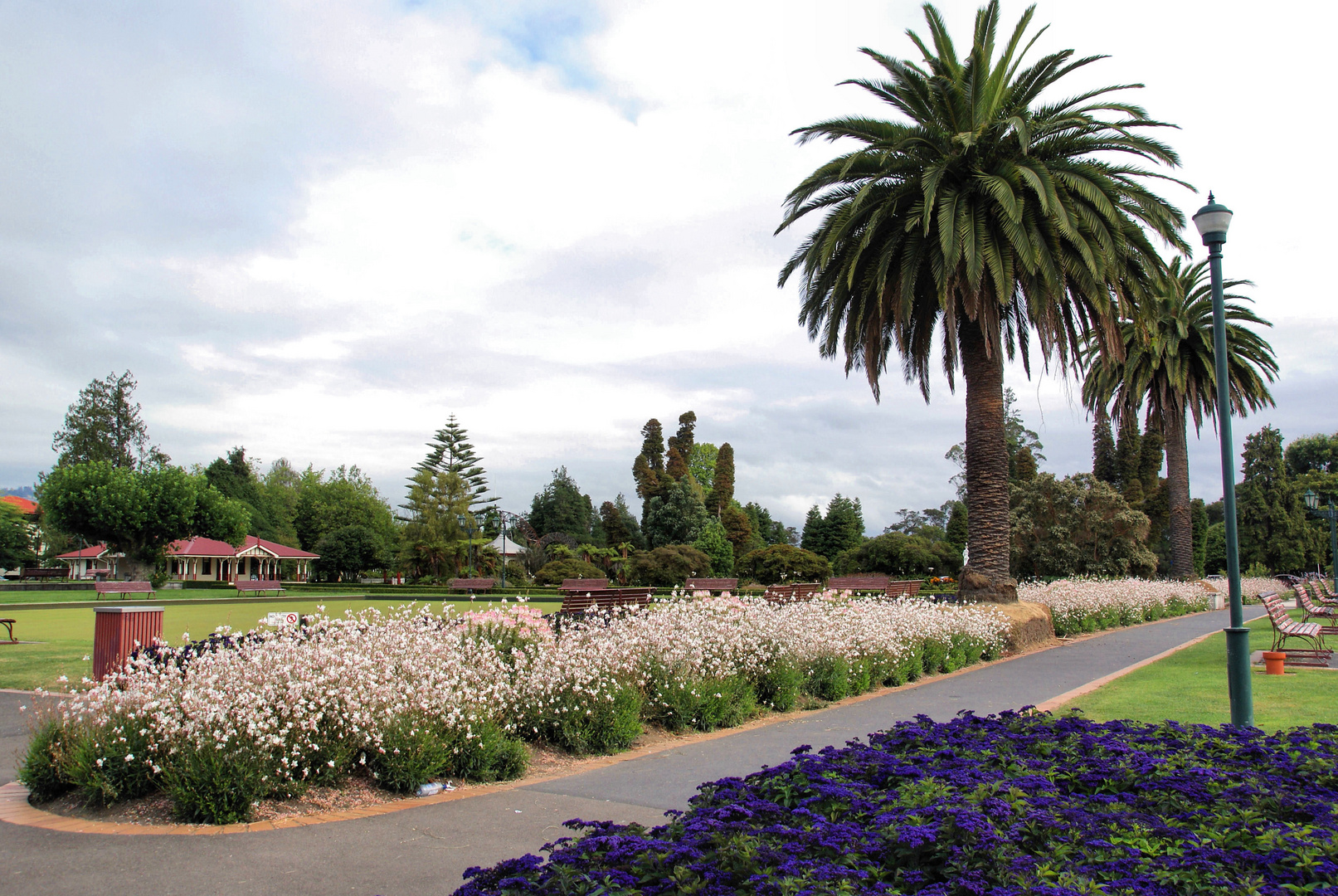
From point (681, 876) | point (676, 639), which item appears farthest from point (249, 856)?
point (676, 639)

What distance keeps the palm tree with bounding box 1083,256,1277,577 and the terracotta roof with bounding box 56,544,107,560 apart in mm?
72866

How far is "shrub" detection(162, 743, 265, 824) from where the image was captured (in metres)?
5.12

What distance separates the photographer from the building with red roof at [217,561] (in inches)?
2501

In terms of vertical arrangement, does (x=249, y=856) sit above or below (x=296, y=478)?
below

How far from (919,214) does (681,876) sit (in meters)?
14.1

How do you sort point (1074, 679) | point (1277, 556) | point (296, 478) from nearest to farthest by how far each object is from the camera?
1. point (1074, 679)
2. point (1277, 556)
3. point (296, 478)

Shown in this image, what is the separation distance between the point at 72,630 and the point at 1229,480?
872 inches

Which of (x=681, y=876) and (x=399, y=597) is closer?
(x=681, y=876)

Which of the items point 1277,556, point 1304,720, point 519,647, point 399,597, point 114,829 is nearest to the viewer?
point 114,829

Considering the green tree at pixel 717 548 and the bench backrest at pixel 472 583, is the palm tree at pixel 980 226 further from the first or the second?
the green tree at pixel 717 548

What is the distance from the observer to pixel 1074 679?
11.3 m

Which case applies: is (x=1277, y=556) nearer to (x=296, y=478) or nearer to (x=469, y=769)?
(x=469, y=769)

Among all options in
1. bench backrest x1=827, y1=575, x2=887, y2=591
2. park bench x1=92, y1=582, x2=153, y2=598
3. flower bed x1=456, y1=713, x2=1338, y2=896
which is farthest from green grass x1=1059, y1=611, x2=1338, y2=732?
park bench x1=92, y1=582, x2=153, y2=598

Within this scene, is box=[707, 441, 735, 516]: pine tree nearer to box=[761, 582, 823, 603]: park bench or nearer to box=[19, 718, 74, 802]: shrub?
box=[761, 582, 823, 603]: park bench
